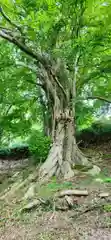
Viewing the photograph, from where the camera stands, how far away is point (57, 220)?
4.14 metres

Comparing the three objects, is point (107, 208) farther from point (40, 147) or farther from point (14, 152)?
point (14, 152)

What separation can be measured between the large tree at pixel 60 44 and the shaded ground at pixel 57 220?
3.42 ft

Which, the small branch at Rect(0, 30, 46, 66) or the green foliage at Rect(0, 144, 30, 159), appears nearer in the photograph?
the small branch at Rect(0, 30, 46, 66)

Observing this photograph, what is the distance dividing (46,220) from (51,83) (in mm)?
4121

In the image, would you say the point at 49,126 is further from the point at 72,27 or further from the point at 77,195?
the point at 77,195

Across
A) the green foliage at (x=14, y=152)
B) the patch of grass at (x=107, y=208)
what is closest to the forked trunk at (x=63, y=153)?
the patch of grass at (x=107, y=208)

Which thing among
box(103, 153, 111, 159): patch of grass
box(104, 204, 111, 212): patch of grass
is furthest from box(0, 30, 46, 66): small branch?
box(104, 204, 111, 212): patch of grass

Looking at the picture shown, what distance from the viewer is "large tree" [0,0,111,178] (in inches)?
230

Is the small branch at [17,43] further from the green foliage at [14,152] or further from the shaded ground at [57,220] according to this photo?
the green foliage at [14,152]

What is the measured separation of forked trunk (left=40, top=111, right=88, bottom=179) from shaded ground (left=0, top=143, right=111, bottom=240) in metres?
0.67

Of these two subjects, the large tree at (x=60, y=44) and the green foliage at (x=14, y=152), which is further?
the green foliage at (x=14, y=152)

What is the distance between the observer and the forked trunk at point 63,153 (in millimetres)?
6211

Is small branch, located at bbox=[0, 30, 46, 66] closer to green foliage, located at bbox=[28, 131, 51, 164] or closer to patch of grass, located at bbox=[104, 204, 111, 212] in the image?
green foliage, located at bbox=[28, 131, 51, 164]

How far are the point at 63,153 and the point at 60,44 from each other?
9.58 feet
